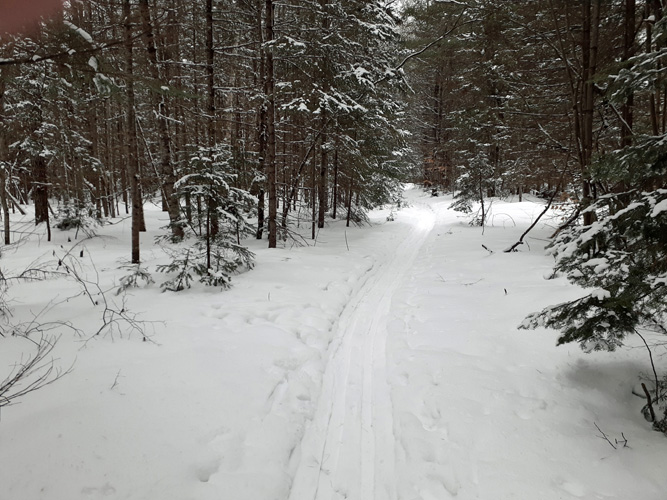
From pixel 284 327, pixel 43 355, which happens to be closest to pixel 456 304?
pixel 284 327

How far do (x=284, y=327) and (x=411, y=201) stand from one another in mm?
31344

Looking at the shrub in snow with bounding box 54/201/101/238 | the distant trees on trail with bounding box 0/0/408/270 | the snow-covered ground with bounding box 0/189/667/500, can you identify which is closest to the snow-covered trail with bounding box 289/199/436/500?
the snow-covered ground with bounding box 0/189/667/500

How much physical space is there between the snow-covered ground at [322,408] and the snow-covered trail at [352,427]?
0.02m

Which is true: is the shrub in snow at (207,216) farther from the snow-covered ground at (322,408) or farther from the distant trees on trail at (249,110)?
the snow-covered ground at (322,408)

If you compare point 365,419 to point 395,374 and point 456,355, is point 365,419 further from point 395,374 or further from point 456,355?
point 456,355

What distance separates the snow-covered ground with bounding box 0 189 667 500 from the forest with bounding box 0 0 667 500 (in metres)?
0.22

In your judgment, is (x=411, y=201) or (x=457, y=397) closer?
(x=457, y=397)

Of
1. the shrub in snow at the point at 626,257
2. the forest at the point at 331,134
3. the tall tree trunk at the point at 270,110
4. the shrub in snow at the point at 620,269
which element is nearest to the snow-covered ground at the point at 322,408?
the forest at the point at 331,134

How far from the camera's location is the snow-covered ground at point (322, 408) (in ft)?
8.29

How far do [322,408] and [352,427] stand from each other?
0.43 m

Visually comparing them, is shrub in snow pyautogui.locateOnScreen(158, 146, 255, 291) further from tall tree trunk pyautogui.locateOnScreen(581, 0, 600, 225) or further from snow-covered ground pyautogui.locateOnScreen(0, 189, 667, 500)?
tall tree trunk pyautogui.locateOnScreen(581, 0, 600, 225)

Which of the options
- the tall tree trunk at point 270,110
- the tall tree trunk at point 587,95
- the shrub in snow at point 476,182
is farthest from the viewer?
the shrub in snow at point 476,182

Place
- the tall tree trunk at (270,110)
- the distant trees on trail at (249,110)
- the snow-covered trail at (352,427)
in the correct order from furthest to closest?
the tall tree trunk at (270,110), the distant trees on trail at (249,110), the snow-covered trail at (352,427)

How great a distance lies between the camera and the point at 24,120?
10.3 m
